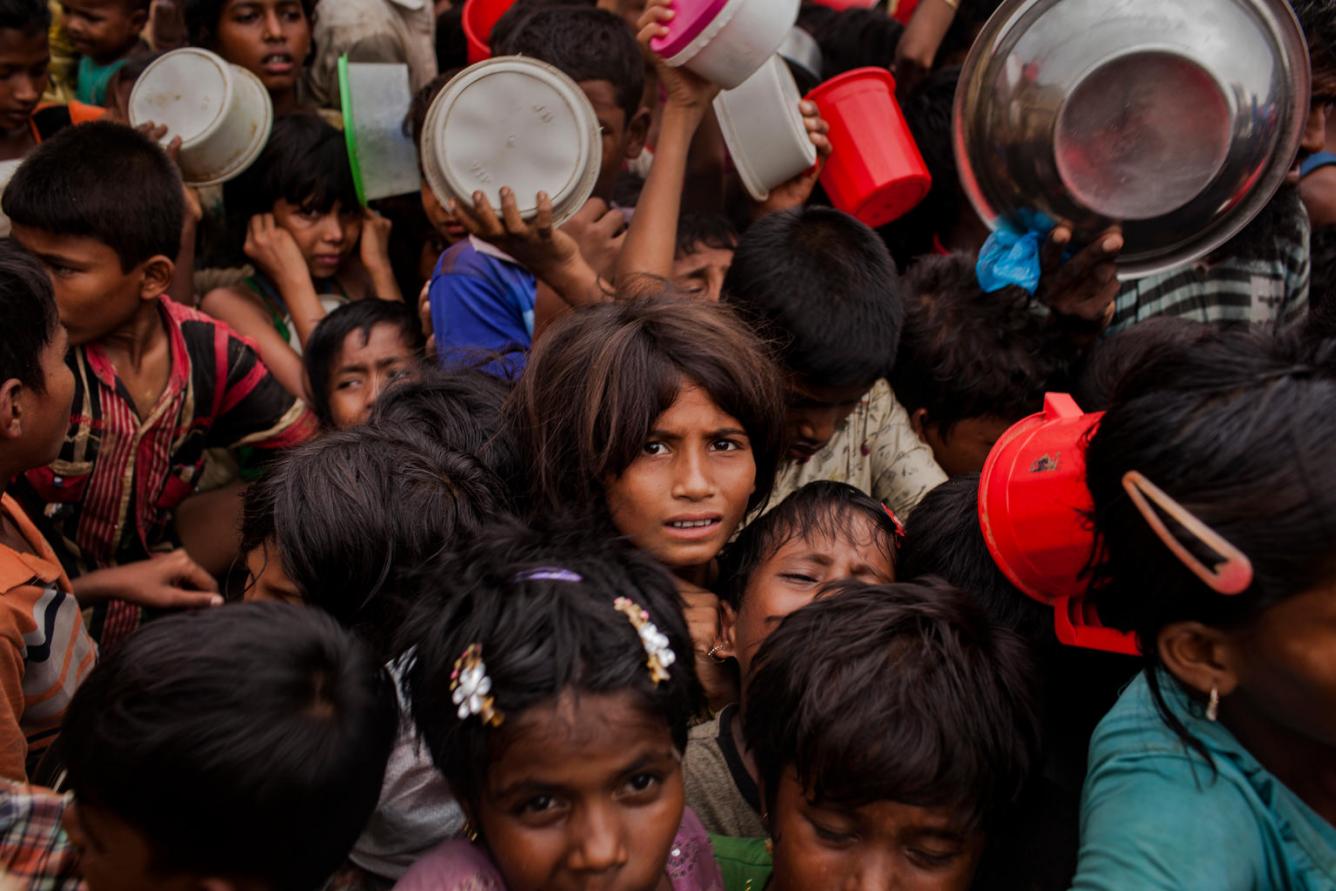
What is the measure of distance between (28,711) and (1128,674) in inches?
70.0

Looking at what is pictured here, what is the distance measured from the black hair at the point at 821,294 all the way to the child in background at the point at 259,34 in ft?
5.84

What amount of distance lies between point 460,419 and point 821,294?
0.80m

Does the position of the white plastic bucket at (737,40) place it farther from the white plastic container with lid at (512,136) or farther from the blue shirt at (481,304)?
the blue shirt at (481,304)

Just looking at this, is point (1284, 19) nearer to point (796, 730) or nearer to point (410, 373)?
point (796, 730)

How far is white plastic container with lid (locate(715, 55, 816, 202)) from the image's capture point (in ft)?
8.89

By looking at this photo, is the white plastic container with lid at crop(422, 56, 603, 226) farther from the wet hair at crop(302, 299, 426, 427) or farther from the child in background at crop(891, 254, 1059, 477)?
the child in background at crop(891, 254, 1059, 477)

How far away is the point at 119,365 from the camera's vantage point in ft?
8.33

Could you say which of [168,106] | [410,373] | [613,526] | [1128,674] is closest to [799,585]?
[613,526]

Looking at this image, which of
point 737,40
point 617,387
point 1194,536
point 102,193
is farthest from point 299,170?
point 1194,536

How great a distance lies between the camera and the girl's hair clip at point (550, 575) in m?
1.48

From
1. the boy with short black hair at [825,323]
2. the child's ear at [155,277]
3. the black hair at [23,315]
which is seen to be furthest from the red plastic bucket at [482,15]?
the black hair at [23,315]

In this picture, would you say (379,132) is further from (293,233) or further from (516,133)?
(516,133)

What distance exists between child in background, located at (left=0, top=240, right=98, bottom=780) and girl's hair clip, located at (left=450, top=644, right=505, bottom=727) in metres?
0.77

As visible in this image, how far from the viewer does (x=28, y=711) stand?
1.89 m
